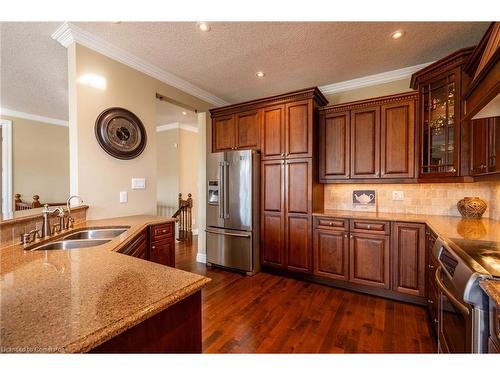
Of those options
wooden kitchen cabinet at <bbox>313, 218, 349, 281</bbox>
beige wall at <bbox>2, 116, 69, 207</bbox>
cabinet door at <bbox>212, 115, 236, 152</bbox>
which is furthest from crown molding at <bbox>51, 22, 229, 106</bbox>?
beige wall at <bbox>2, 116, 69, 207</bbox>

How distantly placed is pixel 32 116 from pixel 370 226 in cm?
647

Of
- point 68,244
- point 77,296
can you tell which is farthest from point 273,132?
point 77,296

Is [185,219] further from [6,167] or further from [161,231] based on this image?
[6,167]

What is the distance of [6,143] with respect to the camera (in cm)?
429

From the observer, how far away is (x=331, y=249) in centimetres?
273

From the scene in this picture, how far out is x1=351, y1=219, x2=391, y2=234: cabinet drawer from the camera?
2414 millimetres

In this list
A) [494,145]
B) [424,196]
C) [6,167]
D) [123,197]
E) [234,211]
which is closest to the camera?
[494,145]

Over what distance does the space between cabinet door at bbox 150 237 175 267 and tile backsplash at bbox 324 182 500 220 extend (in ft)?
7.19

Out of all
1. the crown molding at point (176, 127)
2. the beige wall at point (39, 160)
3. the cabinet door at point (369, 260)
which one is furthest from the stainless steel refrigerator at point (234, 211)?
the beige wall at point (39, 160)

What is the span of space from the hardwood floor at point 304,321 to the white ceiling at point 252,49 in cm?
268

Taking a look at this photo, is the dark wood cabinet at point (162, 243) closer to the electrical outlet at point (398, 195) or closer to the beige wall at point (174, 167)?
the electrical outlet at point (398, 195)

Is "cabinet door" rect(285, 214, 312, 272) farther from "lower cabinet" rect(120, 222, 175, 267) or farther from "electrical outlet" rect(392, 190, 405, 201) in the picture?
"lower cabinet" rect(120, 222, 175, 267)

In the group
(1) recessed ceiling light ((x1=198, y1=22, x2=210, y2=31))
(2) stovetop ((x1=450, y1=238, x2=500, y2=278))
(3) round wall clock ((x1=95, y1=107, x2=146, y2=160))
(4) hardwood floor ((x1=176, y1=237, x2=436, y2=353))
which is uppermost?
(1) recessed ceiling light ((x1=198, y1=22, x2=210, y2=31))

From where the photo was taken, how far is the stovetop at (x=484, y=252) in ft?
3.30
